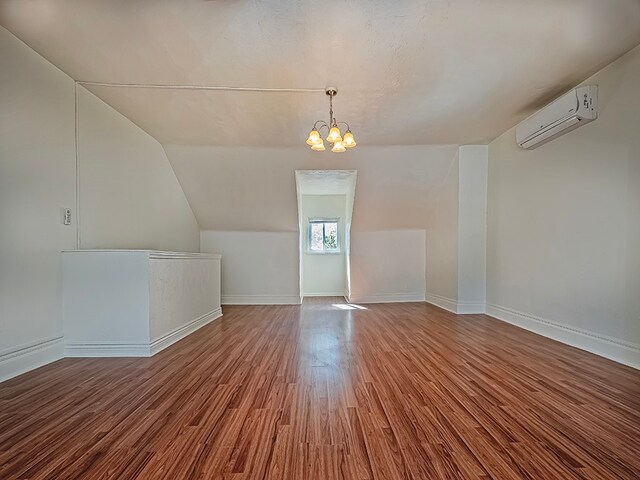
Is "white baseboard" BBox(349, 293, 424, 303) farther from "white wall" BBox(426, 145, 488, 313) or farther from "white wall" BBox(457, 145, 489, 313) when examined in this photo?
"white wall" BBox(457, 145, 489, 313)

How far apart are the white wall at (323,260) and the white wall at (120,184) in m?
3.30

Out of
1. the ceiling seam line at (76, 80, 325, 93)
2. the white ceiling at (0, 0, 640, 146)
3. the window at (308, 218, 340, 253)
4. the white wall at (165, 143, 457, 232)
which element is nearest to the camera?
the white ceiling at (0, 0, 640, 146)

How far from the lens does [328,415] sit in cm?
170

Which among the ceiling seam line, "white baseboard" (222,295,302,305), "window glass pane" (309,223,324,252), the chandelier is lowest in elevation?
"white baseboard" (222,295,302,305)

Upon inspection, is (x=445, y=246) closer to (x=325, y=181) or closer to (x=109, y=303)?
(x=325, y=181)

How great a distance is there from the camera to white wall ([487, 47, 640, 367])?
2.47 meters

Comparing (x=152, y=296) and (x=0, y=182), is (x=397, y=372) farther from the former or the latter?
(x=0, y=182)

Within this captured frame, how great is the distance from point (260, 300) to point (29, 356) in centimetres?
363

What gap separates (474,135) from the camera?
4027 millimetres

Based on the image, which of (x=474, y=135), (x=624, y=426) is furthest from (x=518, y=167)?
(x=624, y=426)

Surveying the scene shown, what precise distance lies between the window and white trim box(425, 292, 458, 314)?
250 centimetres

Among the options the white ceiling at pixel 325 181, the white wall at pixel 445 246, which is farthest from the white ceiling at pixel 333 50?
the white ceiling at pixel 325 181

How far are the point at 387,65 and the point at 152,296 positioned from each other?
2.85 metres

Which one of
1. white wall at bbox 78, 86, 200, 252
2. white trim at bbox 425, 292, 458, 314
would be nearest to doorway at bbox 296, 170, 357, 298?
white trim at bbox 425, 292, 458, 314
